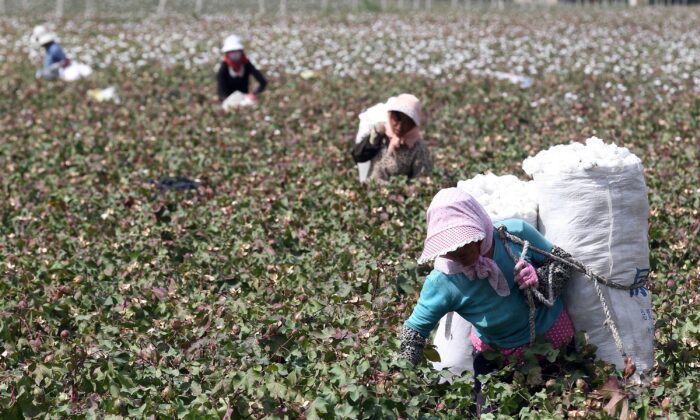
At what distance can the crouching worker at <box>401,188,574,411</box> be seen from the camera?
393 centimetres

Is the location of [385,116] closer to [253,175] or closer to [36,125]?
[253,175]

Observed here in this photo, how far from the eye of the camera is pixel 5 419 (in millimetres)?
4008

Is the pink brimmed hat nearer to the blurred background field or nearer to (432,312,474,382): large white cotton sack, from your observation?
the blurred background field

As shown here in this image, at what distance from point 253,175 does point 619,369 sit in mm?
4973

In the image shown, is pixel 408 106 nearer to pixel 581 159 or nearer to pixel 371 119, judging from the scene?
pixel 371 119

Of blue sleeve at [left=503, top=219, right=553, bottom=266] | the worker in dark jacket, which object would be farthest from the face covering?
blue sleeve at [left=503, top=219, right=553, bottom=266]

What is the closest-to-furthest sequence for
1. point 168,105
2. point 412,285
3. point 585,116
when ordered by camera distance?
point 412,285
point 585,116
point 168,105

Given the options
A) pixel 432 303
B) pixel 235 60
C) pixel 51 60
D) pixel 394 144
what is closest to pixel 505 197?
pixel 432 303

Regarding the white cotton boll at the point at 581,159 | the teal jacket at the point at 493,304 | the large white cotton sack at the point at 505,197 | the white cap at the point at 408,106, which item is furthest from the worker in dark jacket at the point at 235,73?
the teal jacket at the point at 493,304

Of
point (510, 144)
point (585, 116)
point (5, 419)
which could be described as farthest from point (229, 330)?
point (585, 116)

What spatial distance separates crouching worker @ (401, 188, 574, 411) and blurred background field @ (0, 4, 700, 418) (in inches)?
7.3

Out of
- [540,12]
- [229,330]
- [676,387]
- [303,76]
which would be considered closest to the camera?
[676,387]

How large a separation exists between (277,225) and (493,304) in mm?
3251

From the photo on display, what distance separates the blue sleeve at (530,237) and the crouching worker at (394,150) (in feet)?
10.2
